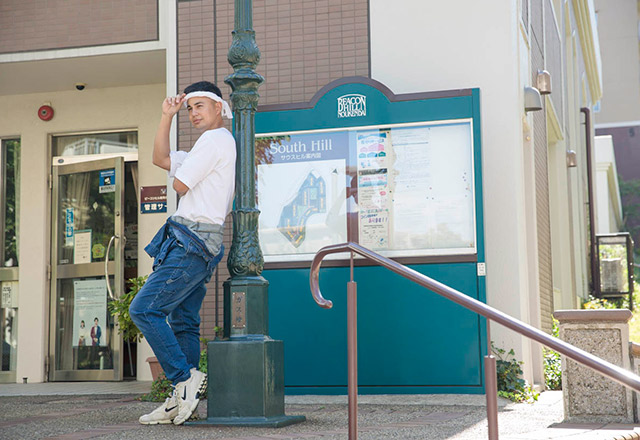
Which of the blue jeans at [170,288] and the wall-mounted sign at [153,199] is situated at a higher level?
the wall-mounted sign at [153,199]

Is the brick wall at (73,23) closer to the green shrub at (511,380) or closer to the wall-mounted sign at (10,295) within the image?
the wall-mounted sign at (10,295)

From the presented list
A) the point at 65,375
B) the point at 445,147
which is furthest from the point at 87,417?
the point at 65,375

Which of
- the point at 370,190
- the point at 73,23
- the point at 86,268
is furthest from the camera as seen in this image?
the point at 86,268

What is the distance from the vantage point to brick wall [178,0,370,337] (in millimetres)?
7633

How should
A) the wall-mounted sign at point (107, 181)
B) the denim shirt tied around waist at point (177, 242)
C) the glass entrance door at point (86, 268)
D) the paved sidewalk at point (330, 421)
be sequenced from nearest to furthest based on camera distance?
1. the paved sidewalk at point (330, 421)
2. the denim shirt tied around waist at point (177, 242)
3. the glass entrance door at point (86, 268)
4. the wall-mounted sign at point (107, 181)

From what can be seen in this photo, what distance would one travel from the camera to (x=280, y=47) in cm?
780

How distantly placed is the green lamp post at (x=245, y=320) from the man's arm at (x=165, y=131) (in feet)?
1.08

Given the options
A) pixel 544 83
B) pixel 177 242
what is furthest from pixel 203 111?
pixel 544 83

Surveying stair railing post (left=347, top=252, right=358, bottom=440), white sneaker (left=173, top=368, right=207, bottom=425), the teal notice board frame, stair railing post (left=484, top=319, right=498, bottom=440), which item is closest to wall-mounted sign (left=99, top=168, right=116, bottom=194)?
the teal notice board frame

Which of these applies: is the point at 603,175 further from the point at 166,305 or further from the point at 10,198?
the point at 166,305

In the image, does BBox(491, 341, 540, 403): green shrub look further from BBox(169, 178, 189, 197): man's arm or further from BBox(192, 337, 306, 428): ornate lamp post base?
BBox(169, 178, 189, 197): man's arm

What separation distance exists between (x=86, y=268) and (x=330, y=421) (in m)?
5.06

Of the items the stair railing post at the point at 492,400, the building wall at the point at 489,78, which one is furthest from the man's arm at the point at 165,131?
the building wall at the point at 489,78

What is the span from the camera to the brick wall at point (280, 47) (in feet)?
25.0
